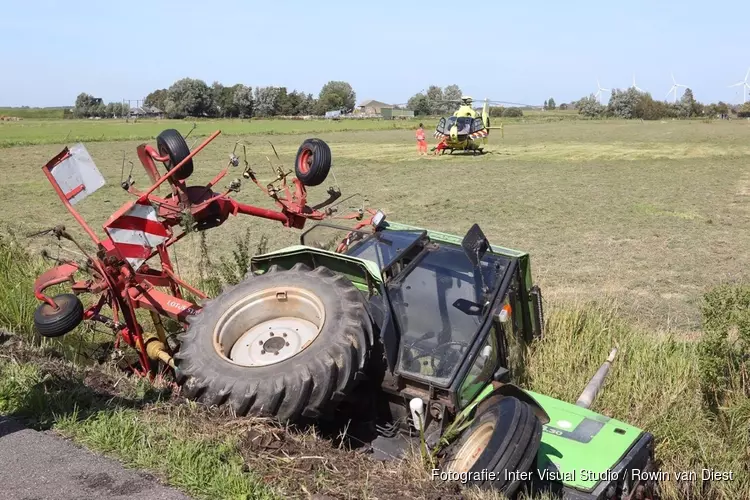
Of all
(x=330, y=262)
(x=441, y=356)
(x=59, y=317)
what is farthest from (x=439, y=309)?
(x=59, y=317)

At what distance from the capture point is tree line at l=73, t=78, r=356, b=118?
314 feet

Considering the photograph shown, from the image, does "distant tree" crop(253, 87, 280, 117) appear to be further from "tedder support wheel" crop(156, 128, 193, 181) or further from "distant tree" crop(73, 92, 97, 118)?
"tedder support wheel" crop(156, 128, 193, 181)

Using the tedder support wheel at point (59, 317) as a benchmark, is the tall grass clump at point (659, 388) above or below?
below

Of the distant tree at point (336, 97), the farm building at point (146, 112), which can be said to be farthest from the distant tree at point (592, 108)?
the farm building at point (146, 112)

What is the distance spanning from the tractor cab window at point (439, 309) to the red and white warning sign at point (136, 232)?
1828 millimetres

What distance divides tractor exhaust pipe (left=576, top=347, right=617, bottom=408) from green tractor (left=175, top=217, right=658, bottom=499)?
30 mm

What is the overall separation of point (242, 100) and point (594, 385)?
Answer: 322ft

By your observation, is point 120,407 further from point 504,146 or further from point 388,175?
point 504,146

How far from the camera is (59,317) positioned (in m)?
4.24

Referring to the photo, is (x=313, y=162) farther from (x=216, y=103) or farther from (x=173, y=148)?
(x=216, y=103)

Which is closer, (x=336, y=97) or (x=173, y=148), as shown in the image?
(x=173, y=148)

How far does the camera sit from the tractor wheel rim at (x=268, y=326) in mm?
4336

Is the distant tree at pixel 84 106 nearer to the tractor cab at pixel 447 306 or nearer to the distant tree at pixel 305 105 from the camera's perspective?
the distant tree at pixel 305 105

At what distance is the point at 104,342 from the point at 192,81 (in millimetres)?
96438
